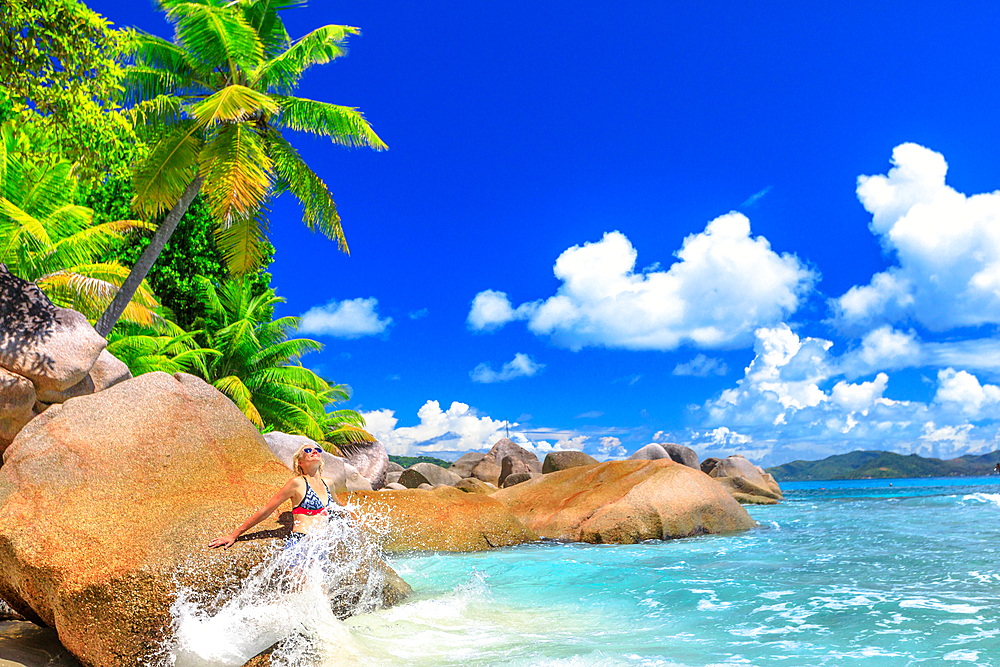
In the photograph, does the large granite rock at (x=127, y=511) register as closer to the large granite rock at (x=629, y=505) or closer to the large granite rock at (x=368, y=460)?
the large granite rock at (x=629, y=505)

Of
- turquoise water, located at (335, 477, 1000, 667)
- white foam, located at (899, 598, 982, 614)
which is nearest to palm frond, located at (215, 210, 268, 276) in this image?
turquoise water, located at (335, 477, 1000, 667)

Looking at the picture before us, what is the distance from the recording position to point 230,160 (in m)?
14.3

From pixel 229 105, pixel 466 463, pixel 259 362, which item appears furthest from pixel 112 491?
pixel 466 463

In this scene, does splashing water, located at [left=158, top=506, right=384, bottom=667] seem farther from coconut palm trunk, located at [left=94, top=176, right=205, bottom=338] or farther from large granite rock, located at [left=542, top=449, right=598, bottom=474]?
large granite rock, located at [left=542, top=449, right=598, bottom=474]

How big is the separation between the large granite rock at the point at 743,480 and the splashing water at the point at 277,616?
26784 mm

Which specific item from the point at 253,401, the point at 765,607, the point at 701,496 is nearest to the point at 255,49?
the point at 253,401

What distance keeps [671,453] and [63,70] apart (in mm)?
29445

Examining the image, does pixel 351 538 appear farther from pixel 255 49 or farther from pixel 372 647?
pixel 255 49

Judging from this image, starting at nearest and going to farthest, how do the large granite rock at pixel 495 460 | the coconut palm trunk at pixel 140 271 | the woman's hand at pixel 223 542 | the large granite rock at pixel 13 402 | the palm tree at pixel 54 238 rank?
the woman's hand at pixel 223 542, the large granite rock at pixel 13 402, the coconut palm trunk at pixel 140 271, the palm tree at pixel 54 238, the large granite rock at pixel 495 460

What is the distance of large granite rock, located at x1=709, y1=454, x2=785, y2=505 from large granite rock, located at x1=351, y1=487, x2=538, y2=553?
63.8ft

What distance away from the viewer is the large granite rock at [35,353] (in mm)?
8492

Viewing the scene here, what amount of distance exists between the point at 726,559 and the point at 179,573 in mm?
8551

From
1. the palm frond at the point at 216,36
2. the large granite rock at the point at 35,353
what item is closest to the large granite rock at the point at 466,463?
the palm frond at the point at 216,36

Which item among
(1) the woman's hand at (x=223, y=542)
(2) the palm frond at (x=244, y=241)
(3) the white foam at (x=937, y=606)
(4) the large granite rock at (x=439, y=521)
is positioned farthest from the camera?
(2) the palm frond at (x=244, y=241)
